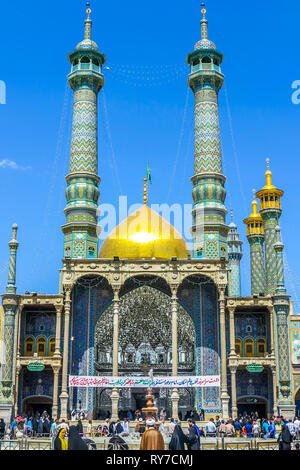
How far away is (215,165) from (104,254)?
7.99 meters

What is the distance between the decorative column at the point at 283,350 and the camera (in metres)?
29.9

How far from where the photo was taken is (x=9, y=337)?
31047 mm

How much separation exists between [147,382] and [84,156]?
12964 millimetres

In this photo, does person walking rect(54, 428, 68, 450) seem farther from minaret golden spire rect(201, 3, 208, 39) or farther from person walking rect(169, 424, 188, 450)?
minaret golden spire rect(201, 3, 208, 39)

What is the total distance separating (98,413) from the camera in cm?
3173

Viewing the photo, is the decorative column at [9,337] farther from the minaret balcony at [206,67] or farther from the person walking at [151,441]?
the person walking at [151,441]

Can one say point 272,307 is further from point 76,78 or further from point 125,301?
point 76,78

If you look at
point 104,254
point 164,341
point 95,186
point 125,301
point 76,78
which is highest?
point 76,78

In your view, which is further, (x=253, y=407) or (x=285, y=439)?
(x=253, y=407)

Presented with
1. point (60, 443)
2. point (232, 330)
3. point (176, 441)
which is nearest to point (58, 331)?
point (232, 330)

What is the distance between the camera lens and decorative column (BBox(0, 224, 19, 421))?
1190 inches

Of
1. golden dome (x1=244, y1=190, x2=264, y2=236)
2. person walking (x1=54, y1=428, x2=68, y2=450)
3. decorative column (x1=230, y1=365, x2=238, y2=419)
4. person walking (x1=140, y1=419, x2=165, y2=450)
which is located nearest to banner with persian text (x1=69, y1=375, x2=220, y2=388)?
decorative column (x1=230, y1=365, x2=238, y2=419)

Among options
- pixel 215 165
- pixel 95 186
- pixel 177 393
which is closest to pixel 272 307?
pixel 177 393

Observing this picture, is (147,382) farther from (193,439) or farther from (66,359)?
(193,439)
